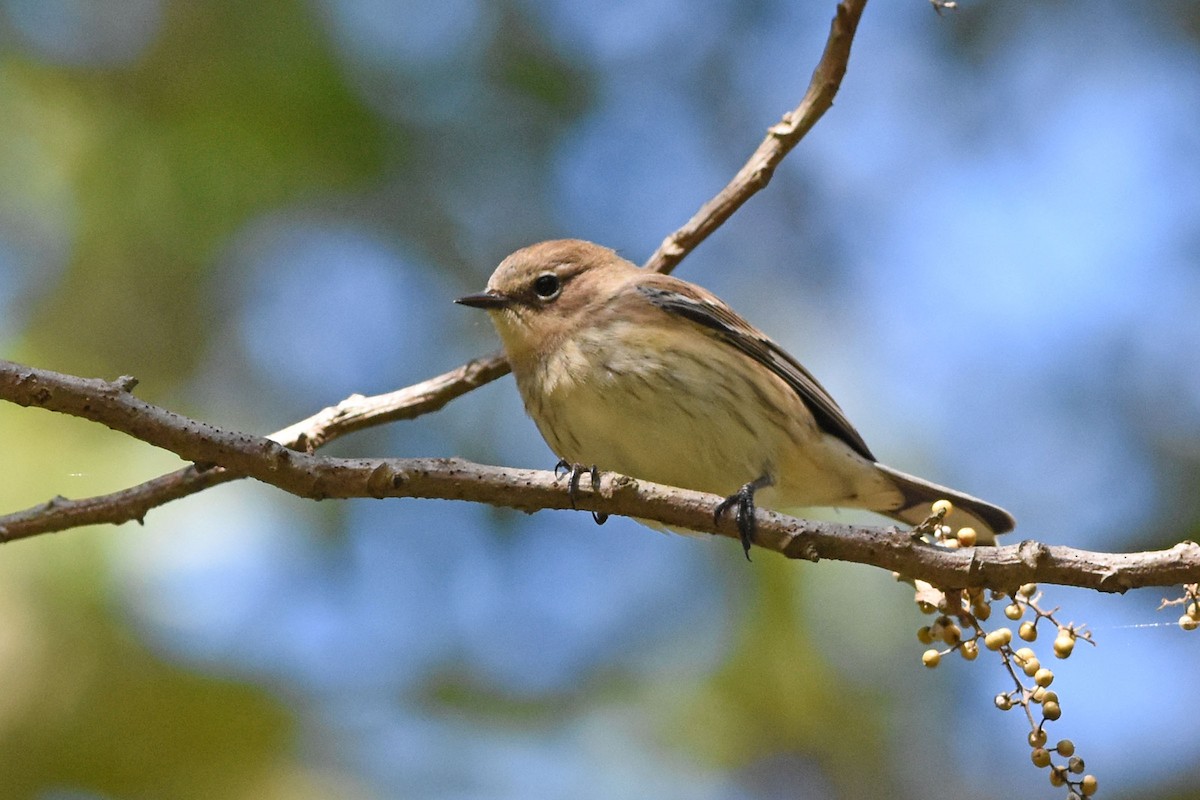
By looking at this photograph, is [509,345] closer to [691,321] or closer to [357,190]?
[691,321]

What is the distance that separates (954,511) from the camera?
5.14 meters

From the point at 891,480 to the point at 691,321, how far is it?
3.79 feet

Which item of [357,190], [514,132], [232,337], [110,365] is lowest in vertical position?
[110,365]

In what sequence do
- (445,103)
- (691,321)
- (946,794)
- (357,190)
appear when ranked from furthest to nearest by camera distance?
(445,103) < (357,190) < (946,794) < (691,321)

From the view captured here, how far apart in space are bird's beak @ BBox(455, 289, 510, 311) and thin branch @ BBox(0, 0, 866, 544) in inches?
14.4

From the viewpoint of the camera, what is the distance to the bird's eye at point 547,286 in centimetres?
538

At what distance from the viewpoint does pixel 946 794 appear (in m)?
6.18

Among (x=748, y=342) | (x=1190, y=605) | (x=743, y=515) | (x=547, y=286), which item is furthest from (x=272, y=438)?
(x=1190, y=605)

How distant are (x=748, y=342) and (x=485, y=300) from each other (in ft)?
3.92

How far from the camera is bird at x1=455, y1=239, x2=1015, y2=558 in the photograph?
15.8 ft

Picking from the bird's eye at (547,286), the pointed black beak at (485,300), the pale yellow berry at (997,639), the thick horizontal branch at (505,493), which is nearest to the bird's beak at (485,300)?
the pointed black beak at (485,300)

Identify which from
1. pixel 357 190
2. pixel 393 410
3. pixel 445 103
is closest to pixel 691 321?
pixel 393 410

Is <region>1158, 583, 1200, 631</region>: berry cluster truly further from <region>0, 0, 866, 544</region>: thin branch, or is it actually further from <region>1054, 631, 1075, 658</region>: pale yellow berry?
<region>0, 0, 866, 544</region>: thin branch

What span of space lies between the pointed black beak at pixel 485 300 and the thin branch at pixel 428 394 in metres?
0.37
